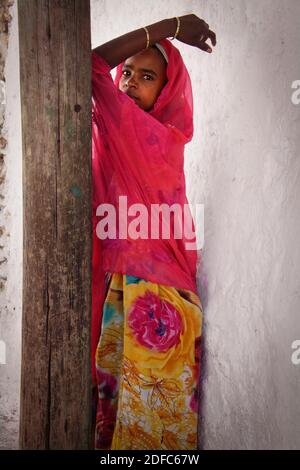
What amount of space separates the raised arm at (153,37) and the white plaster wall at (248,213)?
143 mm

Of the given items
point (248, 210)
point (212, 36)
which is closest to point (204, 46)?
point (212, 36)

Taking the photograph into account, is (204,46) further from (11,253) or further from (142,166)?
(11,253)

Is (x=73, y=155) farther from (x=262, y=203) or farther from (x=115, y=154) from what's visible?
(x=262, y=203)

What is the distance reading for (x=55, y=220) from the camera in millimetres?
1406

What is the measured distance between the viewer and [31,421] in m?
1.43

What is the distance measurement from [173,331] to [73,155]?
790 mm

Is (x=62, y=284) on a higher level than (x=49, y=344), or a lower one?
higher

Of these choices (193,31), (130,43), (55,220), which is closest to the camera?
(55,220)

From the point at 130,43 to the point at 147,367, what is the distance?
116 cm

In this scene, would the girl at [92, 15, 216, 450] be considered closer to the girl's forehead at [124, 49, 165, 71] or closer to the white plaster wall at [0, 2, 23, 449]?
the girl's forehead at [124, 49, 165, 71]

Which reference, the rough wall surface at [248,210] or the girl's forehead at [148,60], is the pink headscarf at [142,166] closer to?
the girl's forehead at [148,60]

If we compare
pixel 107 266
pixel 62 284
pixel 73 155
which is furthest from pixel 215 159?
pixel 62 284

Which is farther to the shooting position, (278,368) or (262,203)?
(262,203)

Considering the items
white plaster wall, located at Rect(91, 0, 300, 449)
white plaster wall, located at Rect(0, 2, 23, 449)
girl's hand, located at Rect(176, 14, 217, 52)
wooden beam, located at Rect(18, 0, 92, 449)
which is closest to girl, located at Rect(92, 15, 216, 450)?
girl's hand, located at Rect(176, 14, 217, 52)
